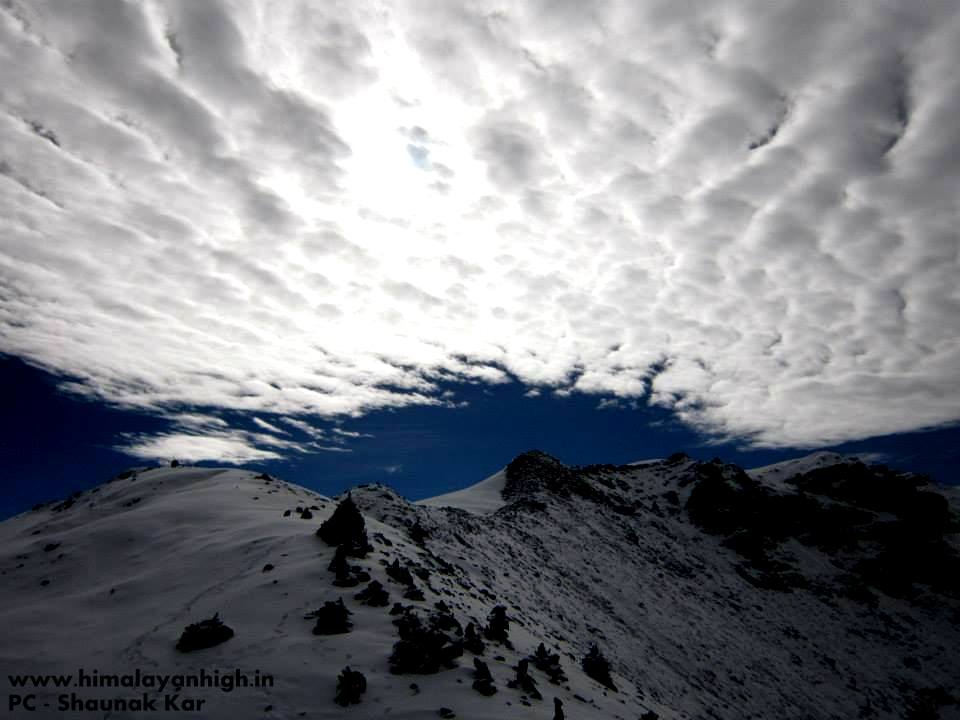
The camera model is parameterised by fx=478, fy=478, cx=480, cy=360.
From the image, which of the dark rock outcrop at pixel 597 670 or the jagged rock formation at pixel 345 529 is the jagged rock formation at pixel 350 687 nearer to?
the jagged rock formation at pixel 345 529

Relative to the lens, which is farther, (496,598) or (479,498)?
(479,498)

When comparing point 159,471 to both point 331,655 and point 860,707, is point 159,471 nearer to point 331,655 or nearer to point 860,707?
point 331,655

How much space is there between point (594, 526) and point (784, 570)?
76.4 ft

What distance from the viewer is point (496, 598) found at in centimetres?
2306

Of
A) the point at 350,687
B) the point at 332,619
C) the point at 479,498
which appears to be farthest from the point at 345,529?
the point at 479,498

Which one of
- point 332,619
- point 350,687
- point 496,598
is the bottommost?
point 496,598

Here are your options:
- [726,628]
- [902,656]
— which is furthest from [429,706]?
[902,656]

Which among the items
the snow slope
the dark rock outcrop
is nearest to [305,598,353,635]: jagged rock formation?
the dark rock outcrop

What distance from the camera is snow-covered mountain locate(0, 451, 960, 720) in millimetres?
10750

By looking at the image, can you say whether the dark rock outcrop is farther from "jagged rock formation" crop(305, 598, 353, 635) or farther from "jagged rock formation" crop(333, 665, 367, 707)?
"jagged rock formation" crop(333, 665, 367, 707)

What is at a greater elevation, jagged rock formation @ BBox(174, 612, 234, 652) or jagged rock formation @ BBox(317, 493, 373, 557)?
jagged rock formation @ BBox(317, 493, 373, 557)

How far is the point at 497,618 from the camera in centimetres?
1612

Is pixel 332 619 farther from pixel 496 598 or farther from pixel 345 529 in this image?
pixel 496 598

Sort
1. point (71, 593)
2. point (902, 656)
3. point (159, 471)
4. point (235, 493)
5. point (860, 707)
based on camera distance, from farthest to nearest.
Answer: point (902, 656) < point (860, 707) < point (159, 471) < point (235, 493) < point (71, 593)
